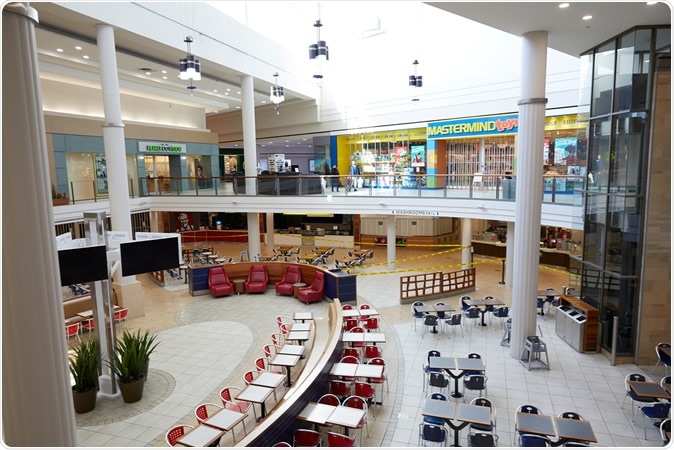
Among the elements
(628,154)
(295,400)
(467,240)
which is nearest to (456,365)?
(295,400)

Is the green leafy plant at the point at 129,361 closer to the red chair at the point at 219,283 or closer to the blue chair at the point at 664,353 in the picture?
the red chair at the point at 219,283

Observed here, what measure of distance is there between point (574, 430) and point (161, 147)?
2228 cm

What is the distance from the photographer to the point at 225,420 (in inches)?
238

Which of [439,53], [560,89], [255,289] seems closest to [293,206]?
A: [255,289]

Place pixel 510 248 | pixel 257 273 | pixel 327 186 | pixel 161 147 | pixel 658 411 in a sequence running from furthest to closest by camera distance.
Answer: pixel 161 147
pixel 327 186
pixel 257 273
pixel 510 248
pixel 658 411

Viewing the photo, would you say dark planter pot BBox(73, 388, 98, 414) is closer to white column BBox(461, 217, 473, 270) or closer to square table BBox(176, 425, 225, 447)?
square table BBox(176, 425, 225, 447)

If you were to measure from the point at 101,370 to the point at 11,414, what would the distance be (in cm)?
679

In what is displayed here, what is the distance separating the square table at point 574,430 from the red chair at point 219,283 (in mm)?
10956

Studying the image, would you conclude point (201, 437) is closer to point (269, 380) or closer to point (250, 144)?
point (269, 380)

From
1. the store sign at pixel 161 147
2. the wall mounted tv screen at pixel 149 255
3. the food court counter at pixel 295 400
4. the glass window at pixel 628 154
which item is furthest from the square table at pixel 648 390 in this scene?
the store sign at pixel 161 147

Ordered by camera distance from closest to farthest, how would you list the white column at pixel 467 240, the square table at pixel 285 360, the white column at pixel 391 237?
the square table at pixel 285 360, the white column at pixel 467 240, the white column at pixel 391 237

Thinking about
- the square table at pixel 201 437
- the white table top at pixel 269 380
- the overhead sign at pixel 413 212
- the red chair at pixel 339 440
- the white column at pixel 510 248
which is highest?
the overhead sign at pixel 413 212

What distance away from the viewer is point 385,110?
22.2 meters

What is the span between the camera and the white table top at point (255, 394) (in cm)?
663
